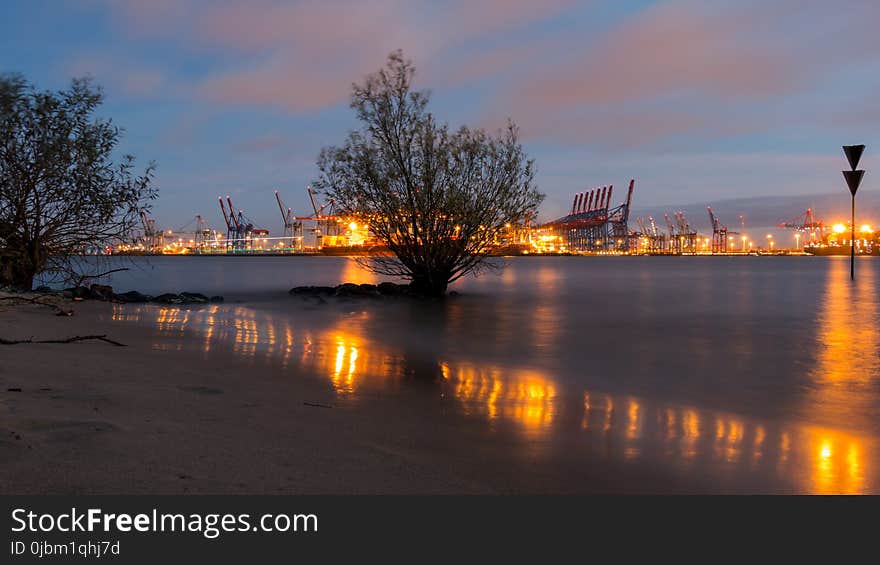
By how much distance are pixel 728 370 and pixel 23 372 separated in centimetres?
763

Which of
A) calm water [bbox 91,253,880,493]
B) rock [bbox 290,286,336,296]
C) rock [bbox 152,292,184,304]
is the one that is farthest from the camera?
rock [bbox 290,286,336,296]

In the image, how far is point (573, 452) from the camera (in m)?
4.17

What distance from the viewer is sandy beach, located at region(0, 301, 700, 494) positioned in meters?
2.92

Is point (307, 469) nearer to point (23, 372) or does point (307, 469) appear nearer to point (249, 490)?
point (249, 490)

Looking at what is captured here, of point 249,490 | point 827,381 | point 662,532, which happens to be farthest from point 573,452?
point 827,381

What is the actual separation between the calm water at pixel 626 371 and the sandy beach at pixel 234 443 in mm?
400

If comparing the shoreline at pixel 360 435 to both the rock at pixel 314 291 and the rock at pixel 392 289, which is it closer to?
the rock at pixel 392 289

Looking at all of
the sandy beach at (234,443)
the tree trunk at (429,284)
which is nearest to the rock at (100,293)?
the tree trunk at (429,284)

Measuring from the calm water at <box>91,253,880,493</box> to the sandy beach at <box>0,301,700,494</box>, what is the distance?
400mm

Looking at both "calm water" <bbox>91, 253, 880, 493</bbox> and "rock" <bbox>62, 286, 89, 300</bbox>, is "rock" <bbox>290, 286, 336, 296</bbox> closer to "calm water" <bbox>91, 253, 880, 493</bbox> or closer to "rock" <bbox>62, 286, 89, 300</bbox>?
"calm water" <bbox>91, 253, 880, 493</bbox>

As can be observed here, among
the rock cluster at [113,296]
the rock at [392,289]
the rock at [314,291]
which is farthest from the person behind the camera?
the rock at [314,291]

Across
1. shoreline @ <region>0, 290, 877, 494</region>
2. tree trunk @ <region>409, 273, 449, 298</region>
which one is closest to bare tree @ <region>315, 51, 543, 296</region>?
tree trunk @ <region>409, 273, 449, 298</region>

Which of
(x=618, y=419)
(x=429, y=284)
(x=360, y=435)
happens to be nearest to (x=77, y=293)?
(x=429, y=284)

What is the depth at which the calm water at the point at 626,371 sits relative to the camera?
14.1 ft
